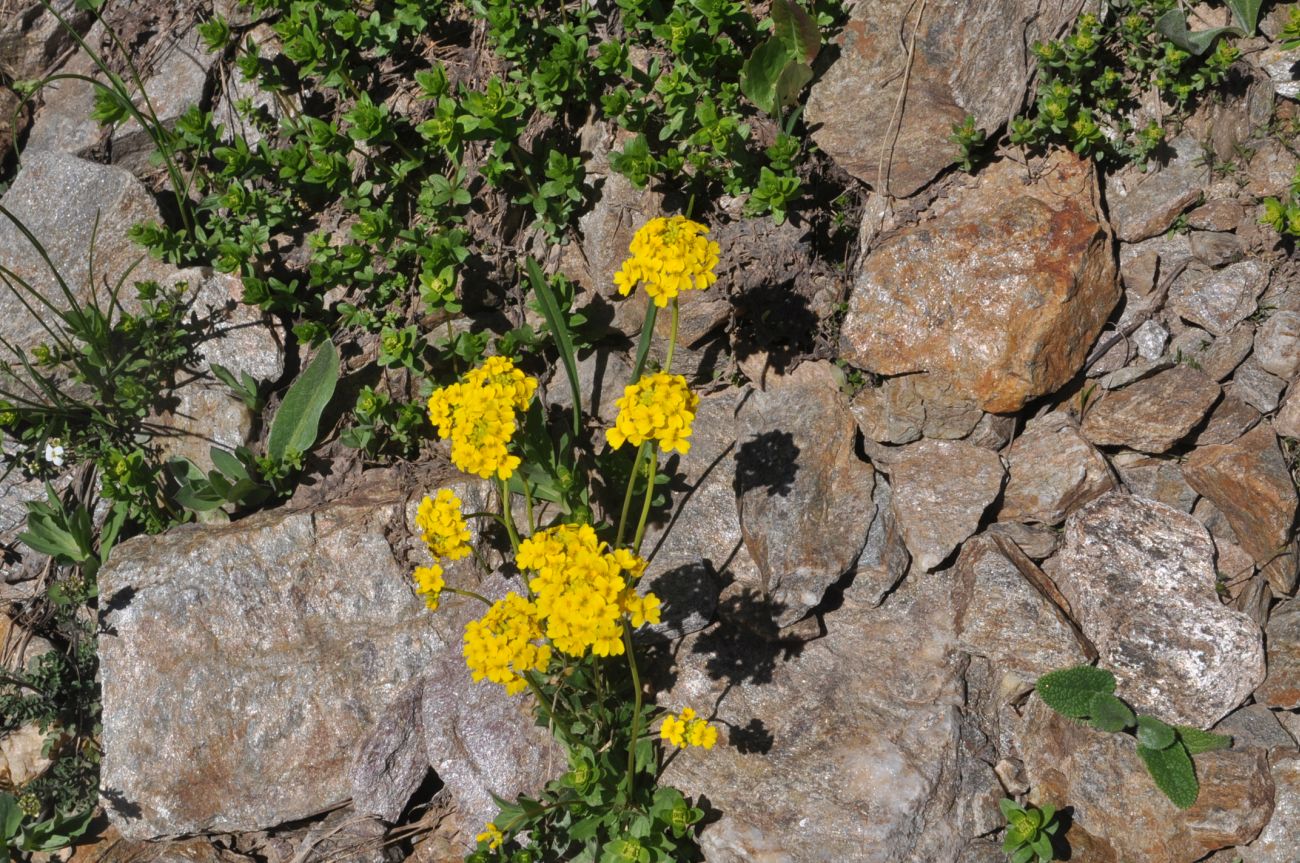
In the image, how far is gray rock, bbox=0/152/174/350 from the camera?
188 inches

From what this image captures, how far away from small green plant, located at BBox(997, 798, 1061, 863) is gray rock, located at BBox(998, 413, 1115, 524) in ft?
3.69

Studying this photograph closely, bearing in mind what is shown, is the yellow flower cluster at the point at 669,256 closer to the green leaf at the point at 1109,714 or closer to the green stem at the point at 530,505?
the green stem at the point at 530,505

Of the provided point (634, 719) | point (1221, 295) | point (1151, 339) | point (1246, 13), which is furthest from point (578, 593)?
point (1246, 13)

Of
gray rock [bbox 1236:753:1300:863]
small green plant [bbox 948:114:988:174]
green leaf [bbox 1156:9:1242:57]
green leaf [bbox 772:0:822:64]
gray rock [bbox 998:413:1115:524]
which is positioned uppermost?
green leaf [bbox 772:0:822:64]

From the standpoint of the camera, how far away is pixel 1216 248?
369 cm

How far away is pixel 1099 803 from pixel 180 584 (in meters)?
3.87

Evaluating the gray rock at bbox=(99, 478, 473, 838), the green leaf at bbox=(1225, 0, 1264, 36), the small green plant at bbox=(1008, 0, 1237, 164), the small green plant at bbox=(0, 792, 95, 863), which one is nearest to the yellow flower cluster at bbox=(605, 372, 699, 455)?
the gray rock at bbox=(99, 478, 473, 838)

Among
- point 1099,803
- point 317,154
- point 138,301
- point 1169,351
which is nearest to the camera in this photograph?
point 1099,803

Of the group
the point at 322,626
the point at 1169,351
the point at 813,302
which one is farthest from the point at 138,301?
the point at 1169,351

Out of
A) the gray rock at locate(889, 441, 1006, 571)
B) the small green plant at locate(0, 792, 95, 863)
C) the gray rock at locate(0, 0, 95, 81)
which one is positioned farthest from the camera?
the gray rock at locate(0, 0, 95, 81)

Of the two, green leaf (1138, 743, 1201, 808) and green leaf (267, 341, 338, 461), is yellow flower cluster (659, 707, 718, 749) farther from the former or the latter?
green leaf (267, 341, 338, 461)

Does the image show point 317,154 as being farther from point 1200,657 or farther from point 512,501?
point 1200,657

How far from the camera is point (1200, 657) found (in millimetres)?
3514

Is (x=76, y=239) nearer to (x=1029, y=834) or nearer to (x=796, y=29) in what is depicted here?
(x=796, y=29)
